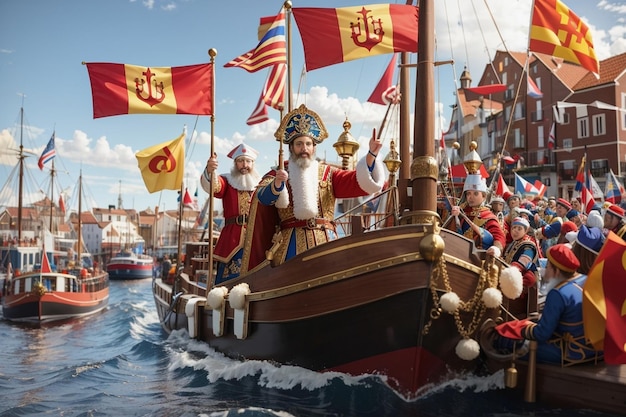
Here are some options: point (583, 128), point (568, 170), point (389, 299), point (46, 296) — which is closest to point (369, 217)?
point (389, 299)

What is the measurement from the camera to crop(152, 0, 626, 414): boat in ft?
15.6

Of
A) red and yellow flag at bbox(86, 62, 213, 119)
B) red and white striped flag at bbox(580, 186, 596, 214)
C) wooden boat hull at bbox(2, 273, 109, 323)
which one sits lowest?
wooden boat hull at bbox(2, 273, 109, 323)

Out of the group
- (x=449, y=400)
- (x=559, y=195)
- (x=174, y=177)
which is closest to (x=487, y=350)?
(x=449, y=400)

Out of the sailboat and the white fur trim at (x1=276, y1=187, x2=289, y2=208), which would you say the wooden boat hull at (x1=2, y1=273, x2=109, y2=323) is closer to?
the sailboat

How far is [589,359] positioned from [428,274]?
1721mm

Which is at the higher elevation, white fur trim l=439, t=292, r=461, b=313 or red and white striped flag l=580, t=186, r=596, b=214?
red and white striped flag l=580, t=186, r=596, b=214

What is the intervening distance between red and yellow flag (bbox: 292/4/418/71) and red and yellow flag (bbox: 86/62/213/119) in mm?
1703

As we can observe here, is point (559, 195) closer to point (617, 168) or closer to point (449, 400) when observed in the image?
point (617, 168)

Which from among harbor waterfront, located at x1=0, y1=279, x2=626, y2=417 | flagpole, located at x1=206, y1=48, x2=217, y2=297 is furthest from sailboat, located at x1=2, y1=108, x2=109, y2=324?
flagpole, located at x1=206, y1=48, x2=217, y2=297

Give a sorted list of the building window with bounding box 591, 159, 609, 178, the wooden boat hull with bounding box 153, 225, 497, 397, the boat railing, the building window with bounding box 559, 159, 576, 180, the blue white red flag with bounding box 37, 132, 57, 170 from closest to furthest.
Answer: the wooden boat hull with bounding box 153, 225, 497, 397 → the boat railing → the blue white red flag with bounding box 37, 132, 57, 170 → the building window with bounding box 591, 159, 609, 178 → the building window with bounding box 559, 159, 576, 180

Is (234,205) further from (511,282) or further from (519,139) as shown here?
(519,139)

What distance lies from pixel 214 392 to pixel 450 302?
3.07 meters

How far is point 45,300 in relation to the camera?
20359mm

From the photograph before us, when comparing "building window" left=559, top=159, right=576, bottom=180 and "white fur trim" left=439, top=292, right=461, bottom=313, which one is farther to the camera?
"building window" left=559, top=159, right=576, bottom=180
